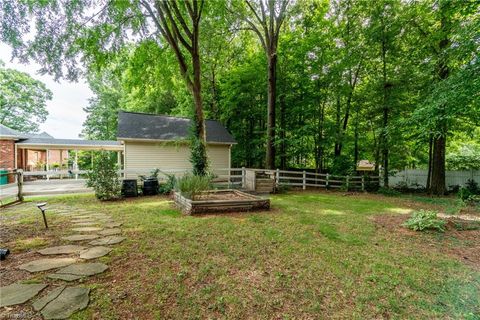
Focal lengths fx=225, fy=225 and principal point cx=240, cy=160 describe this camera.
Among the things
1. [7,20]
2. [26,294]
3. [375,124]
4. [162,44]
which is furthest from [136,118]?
[375,124]

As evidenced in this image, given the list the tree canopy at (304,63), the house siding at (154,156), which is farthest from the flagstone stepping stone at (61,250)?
the house siding at (154,156)

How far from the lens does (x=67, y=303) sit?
7.05 feet

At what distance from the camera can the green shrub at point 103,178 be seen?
7.69m

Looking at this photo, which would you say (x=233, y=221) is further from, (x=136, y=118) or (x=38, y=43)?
(x=136, y=118)

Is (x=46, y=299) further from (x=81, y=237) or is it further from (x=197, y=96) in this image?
(x=197, y=96)

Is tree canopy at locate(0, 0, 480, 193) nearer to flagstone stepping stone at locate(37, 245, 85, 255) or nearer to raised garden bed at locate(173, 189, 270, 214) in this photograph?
raised garden bed at locate(173, 189, 270, 214)

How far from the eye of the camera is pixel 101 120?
2662 cm

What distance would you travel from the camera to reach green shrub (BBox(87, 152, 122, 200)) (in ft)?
25.2

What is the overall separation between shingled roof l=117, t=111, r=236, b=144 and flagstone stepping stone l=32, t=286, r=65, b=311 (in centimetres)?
909

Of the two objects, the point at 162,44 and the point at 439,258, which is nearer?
the point at 439,258

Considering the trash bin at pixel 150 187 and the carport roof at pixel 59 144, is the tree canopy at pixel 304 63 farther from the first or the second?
the carport roof at pixel 59 144

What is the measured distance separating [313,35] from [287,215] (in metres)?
11.2

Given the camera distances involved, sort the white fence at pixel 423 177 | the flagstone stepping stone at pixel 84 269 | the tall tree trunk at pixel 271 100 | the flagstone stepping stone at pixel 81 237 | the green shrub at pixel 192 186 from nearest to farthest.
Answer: the flagstone stepping stone at pixel 84 269 → the flagstone stepping stone at pixel 81 237 → the green shrub at pixel 192 186 → the tall tree trunk at pixel 271 100 → the white fence at pixel 423 177

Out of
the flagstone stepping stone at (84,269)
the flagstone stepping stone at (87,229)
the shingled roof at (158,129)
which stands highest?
the shingled roof at (158,129)
